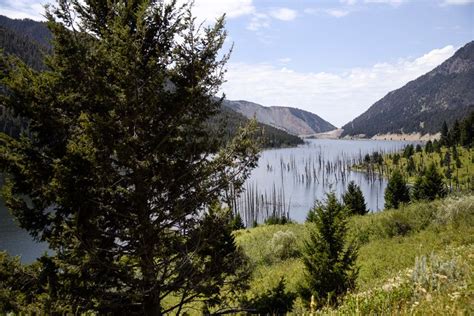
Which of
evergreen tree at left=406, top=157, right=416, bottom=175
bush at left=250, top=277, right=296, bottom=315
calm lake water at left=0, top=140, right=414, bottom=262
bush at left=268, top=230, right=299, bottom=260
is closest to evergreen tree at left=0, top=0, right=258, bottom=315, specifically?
bush at left=250, top=277, right=296, bottom=315

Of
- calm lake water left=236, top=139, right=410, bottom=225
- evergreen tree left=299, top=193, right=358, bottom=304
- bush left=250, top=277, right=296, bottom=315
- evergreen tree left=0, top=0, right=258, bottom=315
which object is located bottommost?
calm lake water left=236, top=139, right=410, bottom=225

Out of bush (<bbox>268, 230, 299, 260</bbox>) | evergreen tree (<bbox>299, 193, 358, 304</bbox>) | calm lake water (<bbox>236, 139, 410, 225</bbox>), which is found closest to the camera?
evergreen tree (<bbox>299, 193, 358, 304</bbox>)

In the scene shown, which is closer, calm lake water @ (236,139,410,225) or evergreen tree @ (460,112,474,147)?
calm lake water @ (236,139,410,225)

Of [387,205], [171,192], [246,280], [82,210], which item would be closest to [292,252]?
[246,280]

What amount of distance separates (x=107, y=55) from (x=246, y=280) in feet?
25.3

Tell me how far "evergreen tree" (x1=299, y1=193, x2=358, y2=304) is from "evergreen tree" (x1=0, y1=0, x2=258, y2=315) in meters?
5.73

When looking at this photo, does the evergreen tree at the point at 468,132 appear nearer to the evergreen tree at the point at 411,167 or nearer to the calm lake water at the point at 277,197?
the evergreen tree at the point at 411,167

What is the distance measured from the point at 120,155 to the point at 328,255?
1043 cm

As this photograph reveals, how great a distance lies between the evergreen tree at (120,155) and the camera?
837cm

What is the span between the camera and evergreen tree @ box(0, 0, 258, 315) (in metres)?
8.37

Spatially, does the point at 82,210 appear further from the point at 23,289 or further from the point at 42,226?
the point at 23,289

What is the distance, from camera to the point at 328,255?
15.2 meters

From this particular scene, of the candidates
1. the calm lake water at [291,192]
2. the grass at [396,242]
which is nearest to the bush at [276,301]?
the grass at [396,242]

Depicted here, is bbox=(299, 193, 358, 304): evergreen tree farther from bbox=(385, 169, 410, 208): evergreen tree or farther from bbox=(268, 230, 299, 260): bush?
bbox=(385, 169, 410, 208): evergreen tree
